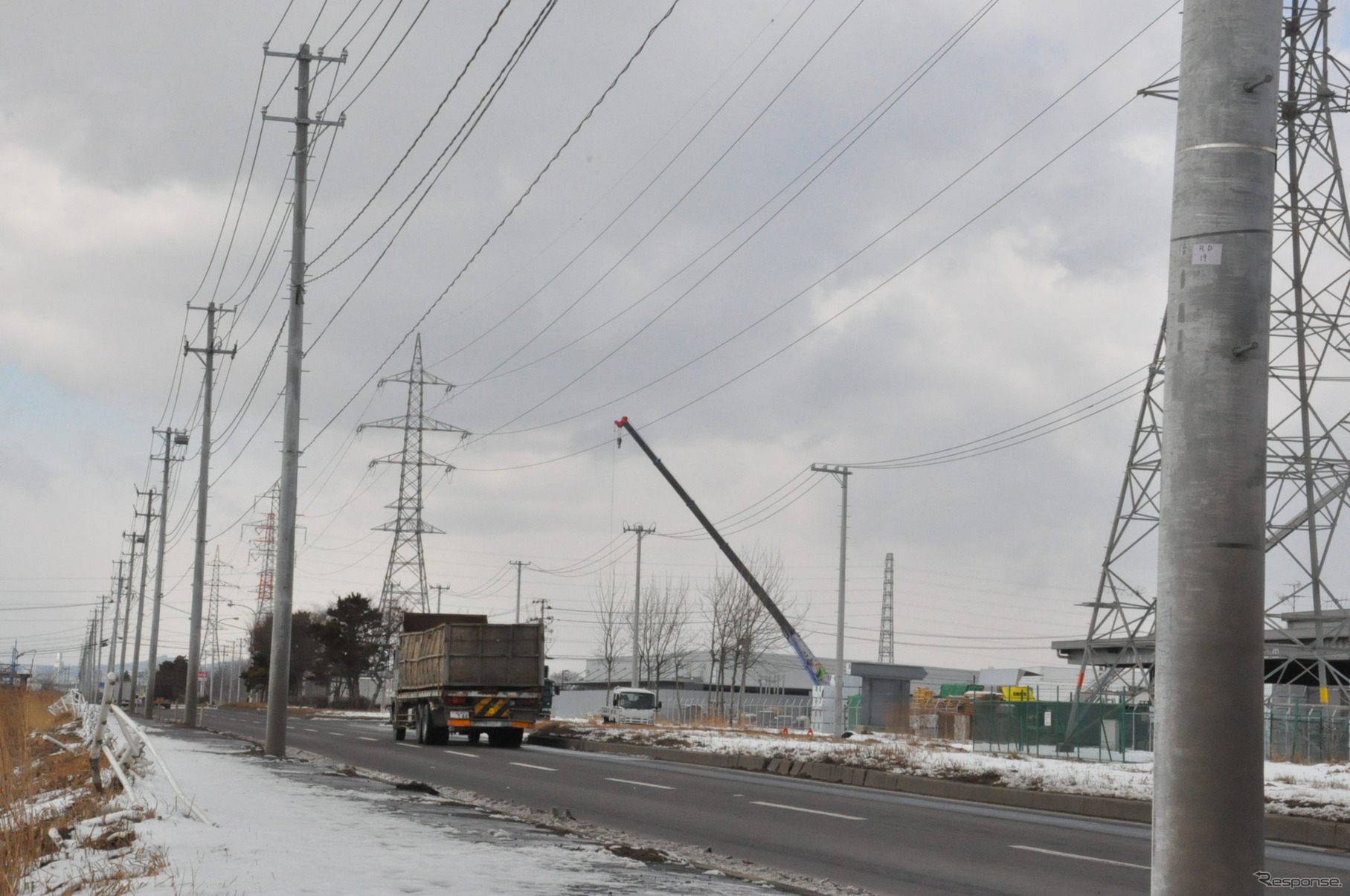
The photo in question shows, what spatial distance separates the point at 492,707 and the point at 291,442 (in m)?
10.2

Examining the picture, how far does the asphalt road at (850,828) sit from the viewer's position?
10789 millimetres

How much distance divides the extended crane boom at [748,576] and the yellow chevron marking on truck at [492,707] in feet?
75.2

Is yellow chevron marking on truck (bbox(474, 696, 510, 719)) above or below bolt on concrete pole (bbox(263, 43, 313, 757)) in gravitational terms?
below

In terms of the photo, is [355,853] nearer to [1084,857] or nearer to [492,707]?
[1084,857]

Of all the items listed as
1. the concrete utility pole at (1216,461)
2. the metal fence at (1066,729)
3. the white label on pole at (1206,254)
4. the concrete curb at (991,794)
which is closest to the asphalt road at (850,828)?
the concrete curb at (991,794)

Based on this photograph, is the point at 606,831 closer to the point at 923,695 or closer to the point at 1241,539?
the point at 1241,539

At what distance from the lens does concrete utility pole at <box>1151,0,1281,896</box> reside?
→ 3.93 metres

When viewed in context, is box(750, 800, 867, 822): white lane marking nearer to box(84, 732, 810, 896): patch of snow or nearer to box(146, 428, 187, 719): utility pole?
box(84, 732, 810, 896): patch of snow

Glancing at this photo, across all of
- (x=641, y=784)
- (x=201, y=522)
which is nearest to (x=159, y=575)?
(x=201, y=522)

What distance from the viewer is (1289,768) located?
21.5 m

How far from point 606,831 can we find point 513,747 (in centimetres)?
1961

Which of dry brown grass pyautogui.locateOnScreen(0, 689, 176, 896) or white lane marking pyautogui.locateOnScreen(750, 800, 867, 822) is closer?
dry brown grass pyautogui.locateOnScreen(0, 689, 176, 896)

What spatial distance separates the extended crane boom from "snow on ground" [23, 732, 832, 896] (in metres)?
40.8

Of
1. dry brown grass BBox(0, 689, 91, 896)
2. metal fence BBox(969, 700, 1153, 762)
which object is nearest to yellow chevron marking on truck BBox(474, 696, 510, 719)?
dry brown grass BBox(0, 689, 91, 896)
